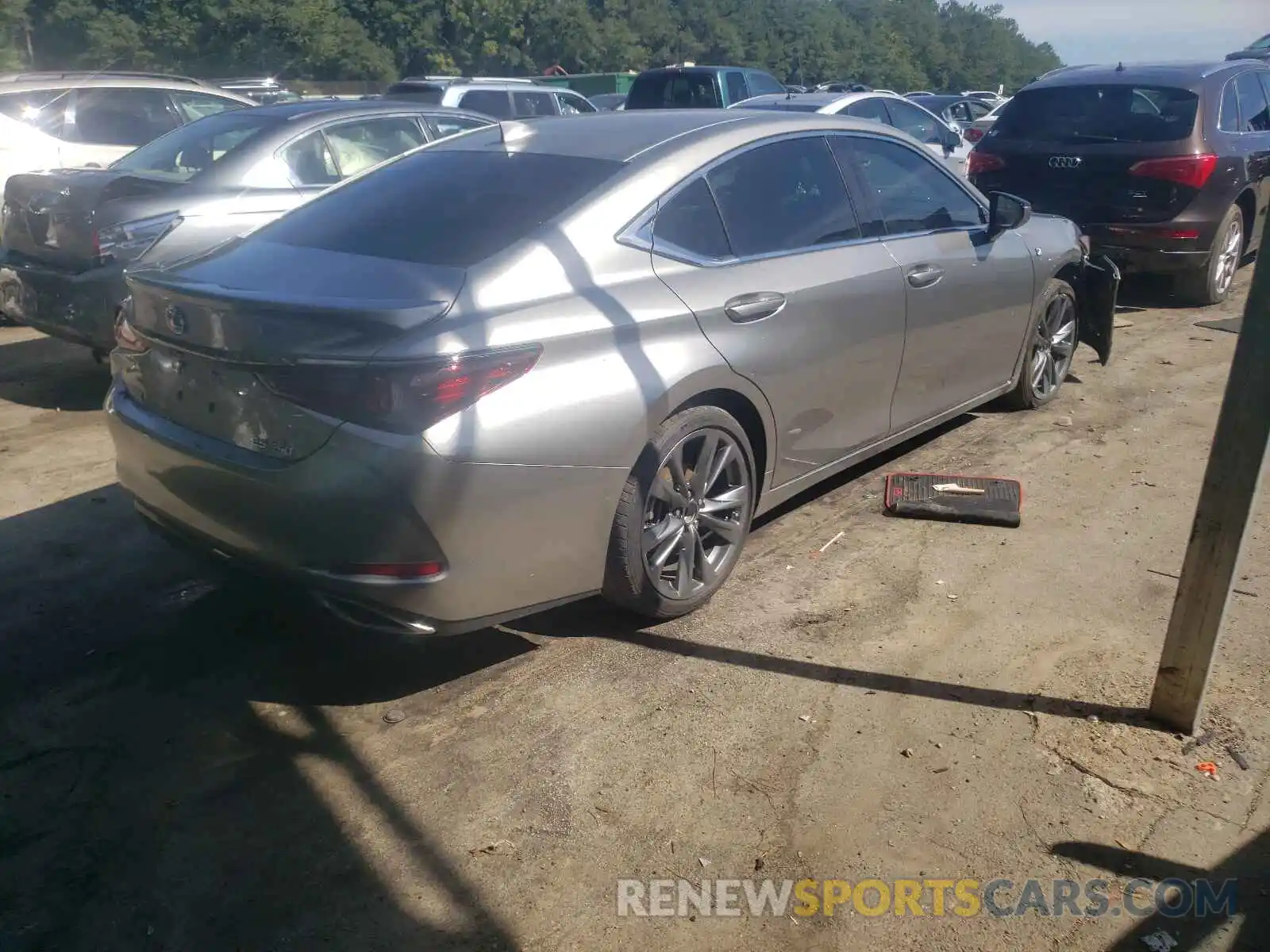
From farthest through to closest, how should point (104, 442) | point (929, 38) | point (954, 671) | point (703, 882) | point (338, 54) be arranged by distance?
point (929, 38) < point (338, 54) < point (104, 442) < point (954, 671) < point (703, 882)

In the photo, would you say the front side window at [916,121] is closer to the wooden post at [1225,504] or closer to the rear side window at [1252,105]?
the rear side window at [1252,105]

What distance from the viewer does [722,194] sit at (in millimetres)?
4168

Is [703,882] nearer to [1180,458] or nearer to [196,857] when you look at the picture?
[196,857]

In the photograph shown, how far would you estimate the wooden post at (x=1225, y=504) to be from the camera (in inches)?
117

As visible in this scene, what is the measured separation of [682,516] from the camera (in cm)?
394

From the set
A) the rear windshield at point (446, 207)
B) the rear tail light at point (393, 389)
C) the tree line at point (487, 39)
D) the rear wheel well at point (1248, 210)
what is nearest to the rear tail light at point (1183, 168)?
the rear wheel well at point (1248, 210)

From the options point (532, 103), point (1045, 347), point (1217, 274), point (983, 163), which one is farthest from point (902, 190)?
point (532, 103)

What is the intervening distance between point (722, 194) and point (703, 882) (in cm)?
243

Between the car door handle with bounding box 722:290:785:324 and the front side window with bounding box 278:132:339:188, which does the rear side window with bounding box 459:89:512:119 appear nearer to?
the front side window with bounding box 278:132:339:188

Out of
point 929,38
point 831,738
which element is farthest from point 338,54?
point 831,738

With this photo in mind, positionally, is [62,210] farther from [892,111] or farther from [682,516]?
[892,111]

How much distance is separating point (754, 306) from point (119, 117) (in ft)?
25.5

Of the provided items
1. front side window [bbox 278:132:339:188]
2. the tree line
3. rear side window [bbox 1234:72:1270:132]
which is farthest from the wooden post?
the tree line

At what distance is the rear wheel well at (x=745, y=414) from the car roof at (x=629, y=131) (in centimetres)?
87
